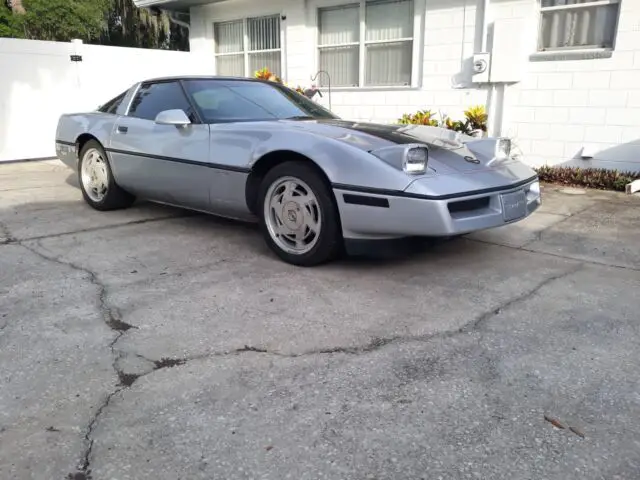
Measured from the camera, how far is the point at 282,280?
12.3ft

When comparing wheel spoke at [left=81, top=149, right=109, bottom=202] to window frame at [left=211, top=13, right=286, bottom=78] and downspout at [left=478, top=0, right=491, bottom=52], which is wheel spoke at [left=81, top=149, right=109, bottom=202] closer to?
downspout at [left=478, top=0, right=491, bottom=52]

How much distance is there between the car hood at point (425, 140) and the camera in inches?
147

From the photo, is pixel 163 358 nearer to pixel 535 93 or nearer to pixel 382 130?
pixel 382 130

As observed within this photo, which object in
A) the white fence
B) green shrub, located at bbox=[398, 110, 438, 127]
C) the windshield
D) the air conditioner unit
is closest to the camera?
the windshield

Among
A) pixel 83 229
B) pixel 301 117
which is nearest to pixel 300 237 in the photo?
pixel 301 117

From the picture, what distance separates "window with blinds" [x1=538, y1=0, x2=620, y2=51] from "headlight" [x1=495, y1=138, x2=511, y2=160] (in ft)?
12.8

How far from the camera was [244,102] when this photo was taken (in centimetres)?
477

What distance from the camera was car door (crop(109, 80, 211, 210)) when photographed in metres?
4.54

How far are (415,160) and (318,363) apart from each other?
152cm

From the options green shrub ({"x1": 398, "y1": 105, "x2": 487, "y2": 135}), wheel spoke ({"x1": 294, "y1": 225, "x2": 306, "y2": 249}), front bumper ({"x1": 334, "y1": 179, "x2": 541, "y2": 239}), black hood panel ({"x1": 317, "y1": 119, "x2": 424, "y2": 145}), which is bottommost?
wheel spoke ({"x1": 294, "y1": 225, "x2": 306, "y2": 249})

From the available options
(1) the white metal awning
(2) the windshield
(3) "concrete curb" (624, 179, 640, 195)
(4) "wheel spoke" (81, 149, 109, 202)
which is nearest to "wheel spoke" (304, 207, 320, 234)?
(2) the windshield

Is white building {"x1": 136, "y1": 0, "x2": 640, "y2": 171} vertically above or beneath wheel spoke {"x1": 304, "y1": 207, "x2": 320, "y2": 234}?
above

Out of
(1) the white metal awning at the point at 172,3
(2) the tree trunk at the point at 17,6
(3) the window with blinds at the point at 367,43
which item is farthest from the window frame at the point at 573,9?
Result: (2) the tree trunk at the point at 17,6

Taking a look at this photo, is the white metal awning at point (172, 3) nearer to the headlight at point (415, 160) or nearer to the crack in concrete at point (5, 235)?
the crack in concrete at point (5, 235)
